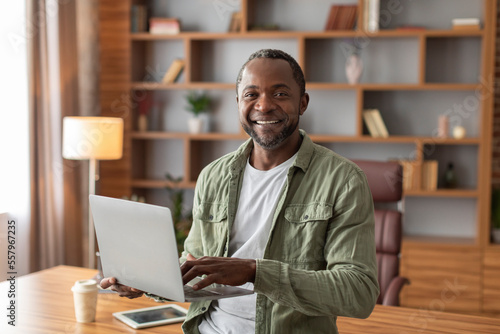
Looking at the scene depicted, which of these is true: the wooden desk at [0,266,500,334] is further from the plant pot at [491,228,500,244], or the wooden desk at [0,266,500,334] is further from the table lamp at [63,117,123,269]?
the plant pot at [491,228,500,244]

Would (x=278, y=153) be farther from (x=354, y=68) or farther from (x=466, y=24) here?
(x=466, y=24)

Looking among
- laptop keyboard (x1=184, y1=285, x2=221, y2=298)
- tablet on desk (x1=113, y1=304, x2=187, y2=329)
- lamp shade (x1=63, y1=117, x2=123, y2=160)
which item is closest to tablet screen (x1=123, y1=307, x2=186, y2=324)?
tablet on desk (x1=113, y1=304, x2=187, y2=329)

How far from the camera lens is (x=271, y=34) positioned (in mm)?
4199

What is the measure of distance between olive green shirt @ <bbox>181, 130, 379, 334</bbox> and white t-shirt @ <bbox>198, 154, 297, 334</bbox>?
26mm

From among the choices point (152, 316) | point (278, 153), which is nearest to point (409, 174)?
point (278, 153)

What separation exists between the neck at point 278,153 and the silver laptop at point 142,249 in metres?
0.40

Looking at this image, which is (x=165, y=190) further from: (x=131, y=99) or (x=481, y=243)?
(x=481, y=243)

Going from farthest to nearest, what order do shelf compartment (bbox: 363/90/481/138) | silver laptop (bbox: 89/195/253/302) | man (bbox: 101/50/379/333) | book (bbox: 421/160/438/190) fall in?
shelf compartment (bbox: 363/90/481/138) → book (bbox: 421/160/438/190) → man (bbox: 101/50/379/333) → silver laptop (bbox: 89/195/253/302)

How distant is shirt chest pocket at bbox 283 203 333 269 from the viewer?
5.02 ft

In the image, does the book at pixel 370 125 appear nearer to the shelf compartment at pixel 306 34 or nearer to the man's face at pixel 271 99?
the shelf compartment at pixel 306 34

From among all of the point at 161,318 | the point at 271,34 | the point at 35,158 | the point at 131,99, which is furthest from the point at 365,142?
the point at 161,318

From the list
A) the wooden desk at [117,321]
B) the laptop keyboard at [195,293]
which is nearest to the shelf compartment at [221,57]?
the wooden desk at [117,321]

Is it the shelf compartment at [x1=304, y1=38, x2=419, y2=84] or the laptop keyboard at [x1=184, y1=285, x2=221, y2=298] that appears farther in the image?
the shelf compartment at [x1=304, y1=38, x2=419, y2=84]

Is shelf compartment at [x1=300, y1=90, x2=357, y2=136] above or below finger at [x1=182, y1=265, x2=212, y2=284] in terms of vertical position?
above
